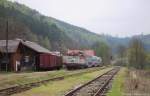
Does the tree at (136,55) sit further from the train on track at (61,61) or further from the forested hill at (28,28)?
the train on track at (61,61)

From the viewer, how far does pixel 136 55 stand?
367 feet

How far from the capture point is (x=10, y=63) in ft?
203

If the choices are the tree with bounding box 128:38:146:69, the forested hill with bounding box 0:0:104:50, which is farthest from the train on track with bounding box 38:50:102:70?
the tree with bounding box 128:38:146:69

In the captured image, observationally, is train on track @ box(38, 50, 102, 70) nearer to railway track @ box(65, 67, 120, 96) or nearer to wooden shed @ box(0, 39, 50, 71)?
wooden shed @ box(0, 39, 50, 71)

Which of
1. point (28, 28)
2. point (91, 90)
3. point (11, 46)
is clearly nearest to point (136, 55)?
point (28, 28)

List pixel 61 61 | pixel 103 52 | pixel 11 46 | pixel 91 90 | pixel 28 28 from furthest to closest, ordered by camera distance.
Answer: pixel 103 52
pixel 28 28
pixel 61 61
pixel 11 46
pixel 91 90

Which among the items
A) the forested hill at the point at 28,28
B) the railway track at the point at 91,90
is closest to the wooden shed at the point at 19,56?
the railway track at the point at 91,90

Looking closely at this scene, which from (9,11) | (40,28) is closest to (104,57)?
(40,28)

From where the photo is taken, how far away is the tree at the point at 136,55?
113 metres

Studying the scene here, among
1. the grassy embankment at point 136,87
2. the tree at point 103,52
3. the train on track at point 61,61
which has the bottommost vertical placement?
the grassy embankment at point 136,87

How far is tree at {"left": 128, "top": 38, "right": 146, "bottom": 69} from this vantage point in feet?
370

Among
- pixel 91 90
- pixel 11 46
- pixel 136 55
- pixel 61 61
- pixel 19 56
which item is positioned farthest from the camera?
pixel 136 55

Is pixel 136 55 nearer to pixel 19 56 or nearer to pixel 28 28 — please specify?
pixel 28 28

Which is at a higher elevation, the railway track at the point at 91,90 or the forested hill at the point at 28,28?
the forested hill at the point at 28,28
